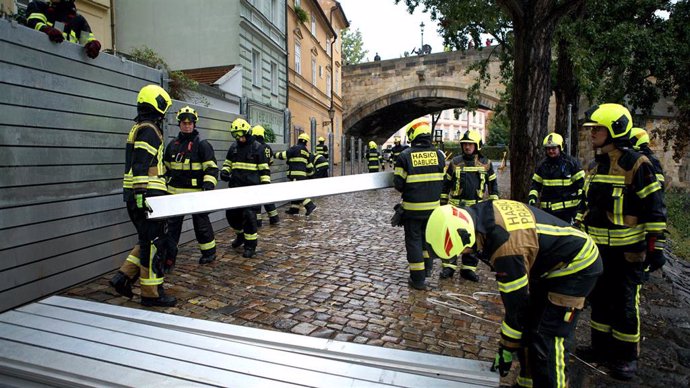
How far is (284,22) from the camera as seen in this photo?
2092 cm

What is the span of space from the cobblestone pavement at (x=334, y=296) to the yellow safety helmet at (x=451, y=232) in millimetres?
1639

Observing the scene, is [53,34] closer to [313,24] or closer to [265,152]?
[265,152]

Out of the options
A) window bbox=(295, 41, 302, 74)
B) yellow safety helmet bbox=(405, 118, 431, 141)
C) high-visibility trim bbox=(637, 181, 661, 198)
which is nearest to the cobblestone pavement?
high-visibility trim bbox=(637, 181, 661, 198)

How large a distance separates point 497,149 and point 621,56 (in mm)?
36211

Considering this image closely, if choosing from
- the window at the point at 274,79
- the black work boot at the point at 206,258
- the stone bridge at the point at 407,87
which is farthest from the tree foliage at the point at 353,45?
the black work boot at the point at 206,258

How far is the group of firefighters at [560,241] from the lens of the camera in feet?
8.74

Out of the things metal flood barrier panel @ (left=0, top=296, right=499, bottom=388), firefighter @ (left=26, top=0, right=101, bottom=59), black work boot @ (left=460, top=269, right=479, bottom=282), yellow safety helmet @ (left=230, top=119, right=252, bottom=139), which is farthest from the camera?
yellow safety helmet @ (left=230, top=119, right=252, bottom=139)

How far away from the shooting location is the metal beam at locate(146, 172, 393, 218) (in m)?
3.57

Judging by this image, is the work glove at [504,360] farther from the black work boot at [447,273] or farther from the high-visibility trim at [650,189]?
the black work boot at [447,273]

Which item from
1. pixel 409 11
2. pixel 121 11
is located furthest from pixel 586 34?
pixel 121 11

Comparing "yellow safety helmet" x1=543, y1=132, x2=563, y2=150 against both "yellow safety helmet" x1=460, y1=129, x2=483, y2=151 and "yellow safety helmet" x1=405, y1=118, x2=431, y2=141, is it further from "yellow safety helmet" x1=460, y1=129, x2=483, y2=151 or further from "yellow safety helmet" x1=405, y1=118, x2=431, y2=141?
"yellow safety helmet" x1=405, y1=118, x2=431, y2=141

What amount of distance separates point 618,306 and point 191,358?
338 centimetres

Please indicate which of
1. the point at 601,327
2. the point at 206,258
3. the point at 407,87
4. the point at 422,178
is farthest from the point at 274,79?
the point at 601,327

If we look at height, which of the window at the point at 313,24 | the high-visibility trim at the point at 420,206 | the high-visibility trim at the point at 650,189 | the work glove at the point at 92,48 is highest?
the window at the point at 313,24
